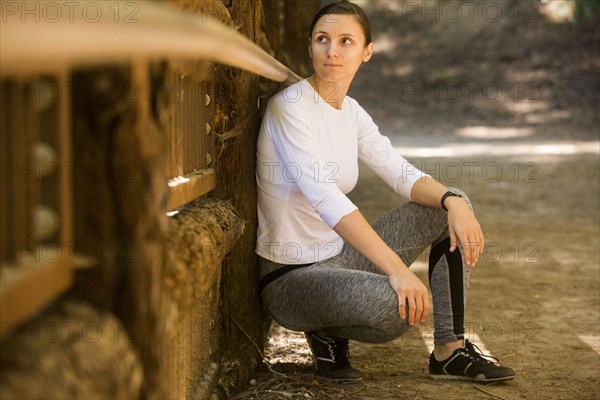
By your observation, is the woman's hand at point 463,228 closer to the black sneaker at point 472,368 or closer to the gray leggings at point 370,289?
the gray leggings at point 370,289

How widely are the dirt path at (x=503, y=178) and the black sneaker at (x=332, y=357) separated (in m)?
0.05

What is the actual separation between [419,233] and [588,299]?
1792 millimetres

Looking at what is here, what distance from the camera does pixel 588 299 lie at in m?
4.64

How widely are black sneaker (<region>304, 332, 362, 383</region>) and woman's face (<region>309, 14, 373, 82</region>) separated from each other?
866 mm

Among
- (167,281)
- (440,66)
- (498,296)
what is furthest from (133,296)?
(440,66)

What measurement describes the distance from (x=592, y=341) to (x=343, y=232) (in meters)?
1.60

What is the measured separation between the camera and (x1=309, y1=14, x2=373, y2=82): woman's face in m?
3.06

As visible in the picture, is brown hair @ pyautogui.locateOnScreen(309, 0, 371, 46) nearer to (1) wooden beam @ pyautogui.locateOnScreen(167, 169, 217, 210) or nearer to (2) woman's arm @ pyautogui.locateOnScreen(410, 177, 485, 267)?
(2) woman's arm @ pyautogui.locateOnScreen(410, 177, 485, 267)

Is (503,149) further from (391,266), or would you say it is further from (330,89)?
(391,266)

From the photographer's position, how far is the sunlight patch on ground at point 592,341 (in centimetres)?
377

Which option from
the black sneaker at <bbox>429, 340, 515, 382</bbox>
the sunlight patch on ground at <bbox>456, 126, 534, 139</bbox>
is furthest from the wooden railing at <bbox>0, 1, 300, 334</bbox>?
the sunlight patch on ground at <bbox>456, 126, 534, 139</bbox>

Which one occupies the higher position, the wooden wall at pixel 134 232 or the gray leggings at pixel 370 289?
the wooden wall at pixel 134 232

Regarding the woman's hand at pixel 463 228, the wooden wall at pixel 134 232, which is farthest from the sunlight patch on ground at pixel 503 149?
the wooden wall at pixel 134 232

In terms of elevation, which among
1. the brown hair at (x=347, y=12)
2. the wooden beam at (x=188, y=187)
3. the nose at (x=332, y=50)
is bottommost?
the wooden beam at (x=188, y=187)
